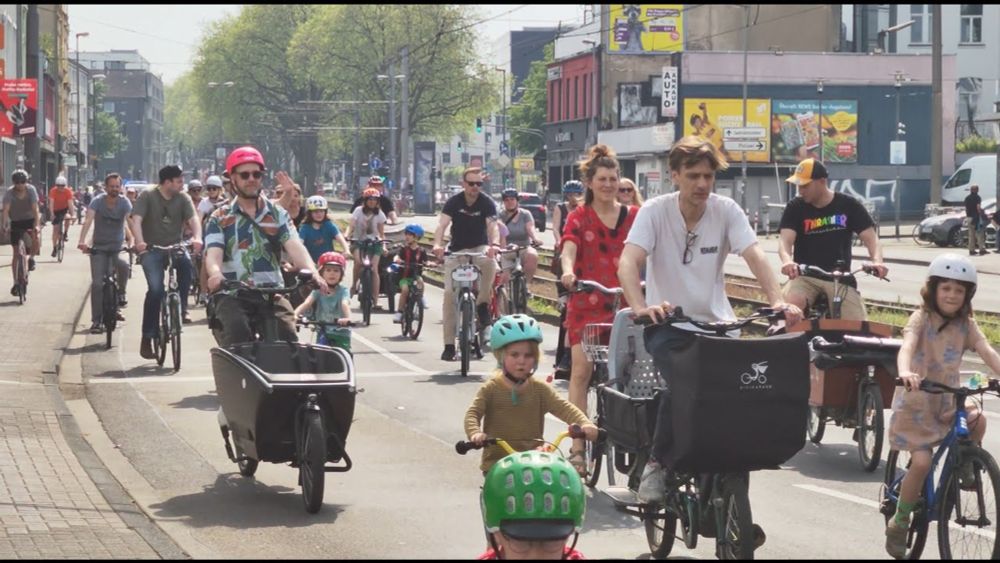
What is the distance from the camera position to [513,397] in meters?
6.80

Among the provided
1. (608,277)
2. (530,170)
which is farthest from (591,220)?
(530,170)

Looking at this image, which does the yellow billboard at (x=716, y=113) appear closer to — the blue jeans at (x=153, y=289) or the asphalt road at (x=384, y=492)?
the blue jeans at (x=153, y=289)

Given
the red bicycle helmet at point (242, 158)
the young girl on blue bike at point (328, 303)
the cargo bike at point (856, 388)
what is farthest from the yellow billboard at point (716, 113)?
the red bicycle helmet at point (242, 158)

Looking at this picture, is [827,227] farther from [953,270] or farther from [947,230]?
[947,230]

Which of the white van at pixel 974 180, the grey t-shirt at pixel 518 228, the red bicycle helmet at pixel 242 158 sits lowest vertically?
the grey t-shirt at pixel 518 228

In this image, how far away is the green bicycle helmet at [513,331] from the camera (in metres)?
6.62

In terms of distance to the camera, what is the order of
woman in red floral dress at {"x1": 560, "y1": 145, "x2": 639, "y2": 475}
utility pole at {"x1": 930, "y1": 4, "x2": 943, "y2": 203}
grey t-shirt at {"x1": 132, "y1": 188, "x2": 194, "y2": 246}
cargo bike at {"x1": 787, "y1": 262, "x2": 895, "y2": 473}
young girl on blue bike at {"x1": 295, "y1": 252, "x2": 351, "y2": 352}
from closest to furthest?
1. woman in red floral dress at {"x1": 560, "y1": 145, "x2": 639, "y2": 475}
2. cargo bike at {"x1": 787, "y1": 262, "x2": 895, "y2": 473}
3. young girl on blue bike at {"x1": 295, "y1": 252, "x2": 351, "y2": 352}
4. grey t-shirt at {"x1": 132, "y1": 188, "x2": 194, "y2": 246}
5. utility pole at {"x1": 930, "y1": 4, "x2": 943, "y2": 203}

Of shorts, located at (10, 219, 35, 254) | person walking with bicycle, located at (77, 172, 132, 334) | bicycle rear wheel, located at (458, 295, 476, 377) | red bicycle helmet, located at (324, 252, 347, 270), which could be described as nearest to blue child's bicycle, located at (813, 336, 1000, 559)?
red bicycle helmet, located at (324, 252, 347, 270)

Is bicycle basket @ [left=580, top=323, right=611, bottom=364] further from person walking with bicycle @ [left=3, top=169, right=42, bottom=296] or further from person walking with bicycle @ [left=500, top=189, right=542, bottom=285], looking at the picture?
person walking with bicycle @ [left=3, top=169, right=42, bottom=296]

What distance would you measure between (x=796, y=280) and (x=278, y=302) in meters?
3.60

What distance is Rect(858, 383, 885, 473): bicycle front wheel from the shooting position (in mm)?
9945

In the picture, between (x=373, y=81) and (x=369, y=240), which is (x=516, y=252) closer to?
(x=369, y=240)

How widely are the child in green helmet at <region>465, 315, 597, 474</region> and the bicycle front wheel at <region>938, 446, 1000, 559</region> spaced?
150cm

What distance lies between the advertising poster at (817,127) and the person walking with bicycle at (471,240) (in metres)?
54.2
